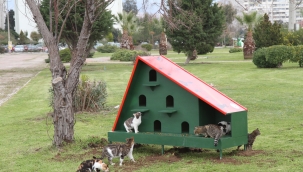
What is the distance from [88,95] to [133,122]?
685 cm

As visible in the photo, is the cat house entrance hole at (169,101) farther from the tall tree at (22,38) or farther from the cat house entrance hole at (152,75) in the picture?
the tall tree at (22,38)

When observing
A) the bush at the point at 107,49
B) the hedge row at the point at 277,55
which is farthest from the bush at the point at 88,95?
the bush at the point at 107,49

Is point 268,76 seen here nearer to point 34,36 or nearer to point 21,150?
point 21,150

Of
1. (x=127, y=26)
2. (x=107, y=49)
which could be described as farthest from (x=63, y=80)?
(x=107, y=49)

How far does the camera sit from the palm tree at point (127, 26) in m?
51.4

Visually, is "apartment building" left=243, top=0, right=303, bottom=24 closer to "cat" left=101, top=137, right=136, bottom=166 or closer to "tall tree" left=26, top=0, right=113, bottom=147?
"tall tree" left=26, top=0, right=113, bottom=147

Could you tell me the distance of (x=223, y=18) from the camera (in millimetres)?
37688

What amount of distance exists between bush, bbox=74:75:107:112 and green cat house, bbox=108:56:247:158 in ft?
20.1

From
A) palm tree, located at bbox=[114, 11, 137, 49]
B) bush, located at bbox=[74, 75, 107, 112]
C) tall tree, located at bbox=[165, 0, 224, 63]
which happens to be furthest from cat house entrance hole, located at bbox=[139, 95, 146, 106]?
palm tree, located at bbox=[114, 11, 137, 49]

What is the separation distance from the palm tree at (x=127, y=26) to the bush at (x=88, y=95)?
114 ft

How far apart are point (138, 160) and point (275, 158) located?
7.28 feet

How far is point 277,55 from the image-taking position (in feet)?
101

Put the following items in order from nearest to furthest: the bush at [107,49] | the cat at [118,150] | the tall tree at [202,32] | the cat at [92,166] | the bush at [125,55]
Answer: the cat at [92,166], the cat at [118,150], the tall tree at [202,32], the bush at [125,55], the bush at [107,49]

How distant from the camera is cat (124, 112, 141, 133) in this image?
30.1ft
